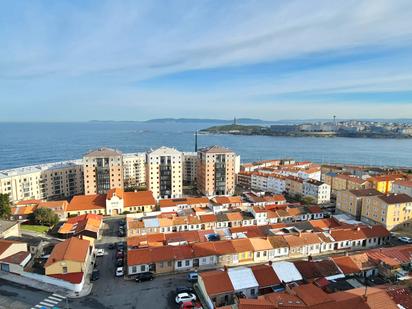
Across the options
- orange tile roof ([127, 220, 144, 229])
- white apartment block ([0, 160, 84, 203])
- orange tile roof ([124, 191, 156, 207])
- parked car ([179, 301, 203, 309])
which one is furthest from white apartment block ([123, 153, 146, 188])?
parked car ([179, 301, 203, 309])

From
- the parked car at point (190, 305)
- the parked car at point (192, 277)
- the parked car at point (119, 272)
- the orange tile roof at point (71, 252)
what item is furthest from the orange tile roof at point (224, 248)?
the orange tile roof at point (71, 252)

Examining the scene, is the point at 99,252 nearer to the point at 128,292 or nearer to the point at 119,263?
the point at 119,263

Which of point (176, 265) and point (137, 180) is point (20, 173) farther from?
point (176, 265)

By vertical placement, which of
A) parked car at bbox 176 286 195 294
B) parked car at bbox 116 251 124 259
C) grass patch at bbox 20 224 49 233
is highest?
parked car at bbox 176 286 195 294

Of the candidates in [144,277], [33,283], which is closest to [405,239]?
[144,277]

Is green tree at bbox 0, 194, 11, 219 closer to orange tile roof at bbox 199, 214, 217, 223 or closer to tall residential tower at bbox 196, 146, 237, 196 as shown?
orange tile roof at bbox 199, 214, 217, 223

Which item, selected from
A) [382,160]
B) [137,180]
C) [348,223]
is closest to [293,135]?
[382,160]

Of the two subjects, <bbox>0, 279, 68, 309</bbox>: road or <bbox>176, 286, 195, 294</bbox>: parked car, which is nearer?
<bbox>0, 279, 68, 309</bbox>: road
